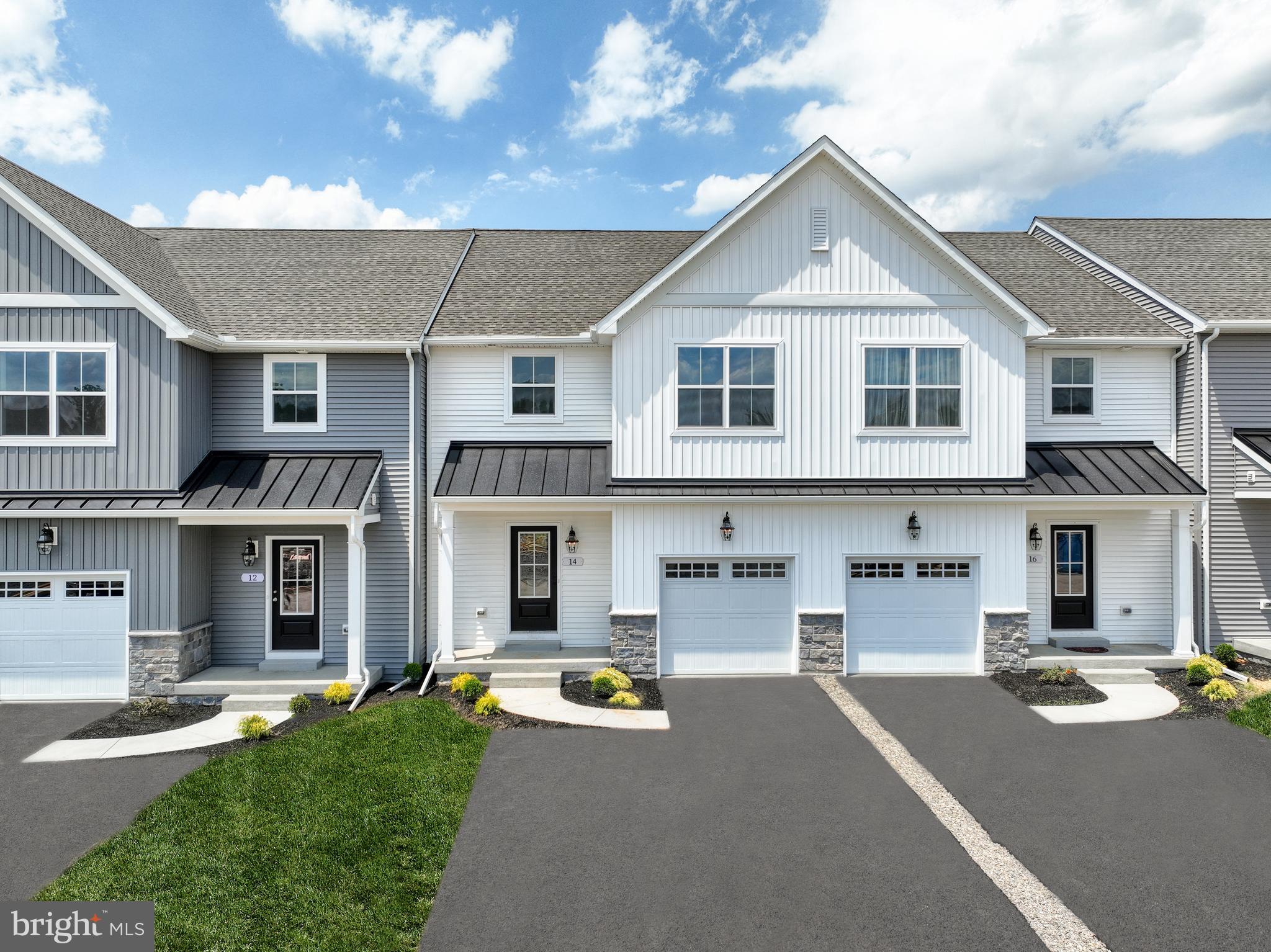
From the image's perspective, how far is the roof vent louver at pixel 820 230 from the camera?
12.1 m

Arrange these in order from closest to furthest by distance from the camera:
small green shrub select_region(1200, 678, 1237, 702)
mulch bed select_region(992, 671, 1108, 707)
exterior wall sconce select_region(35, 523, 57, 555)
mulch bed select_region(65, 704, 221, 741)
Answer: mulch bed select_region(65, 704, 221, 741) < small green shrub select_region(1200, 678, 1237, 702) < mulch bed select_region(992, 671, 1108, 707) < exterior wall sconce select_region(35, 523, 57, 555)

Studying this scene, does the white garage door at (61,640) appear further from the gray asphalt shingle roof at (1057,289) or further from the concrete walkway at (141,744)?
the gray asphalt shingle roof at (1057,289)

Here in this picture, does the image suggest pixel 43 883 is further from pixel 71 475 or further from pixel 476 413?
pixel 476 413

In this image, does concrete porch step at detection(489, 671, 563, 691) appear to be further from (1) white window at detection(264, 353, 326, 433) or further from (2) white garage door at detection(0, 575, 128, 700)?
(2) white garage door at detection(0, 575, 128, 700)

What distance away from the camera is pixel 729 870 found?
6285 millimetres

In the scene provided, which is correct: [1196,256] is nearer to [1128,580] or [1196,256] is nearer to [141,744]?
[1128,580]

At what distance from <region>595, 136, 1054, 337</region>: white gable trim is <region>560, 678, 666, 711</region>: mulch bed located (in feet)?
20.1

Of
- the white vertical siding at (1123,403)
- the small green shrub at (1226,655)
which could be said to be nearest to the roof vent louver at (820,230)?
the white vertical siding at (1123,403)

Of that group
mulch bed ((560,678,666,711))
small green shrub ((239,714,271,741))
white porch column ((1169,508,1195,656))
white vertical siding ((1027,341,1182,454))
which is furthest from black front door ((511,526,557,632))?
white porch column ((1169,508,1195,656))

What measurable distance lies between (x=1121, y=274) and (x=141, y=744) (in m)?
19.8

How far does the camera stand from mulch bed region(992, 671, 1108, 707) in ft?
35.7

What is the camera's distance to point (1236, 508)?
1305 cm

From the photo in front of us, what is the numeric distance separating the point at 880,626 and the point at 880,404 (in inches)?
160

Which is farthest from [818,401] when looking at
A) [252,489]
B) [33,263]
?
[33,263]
